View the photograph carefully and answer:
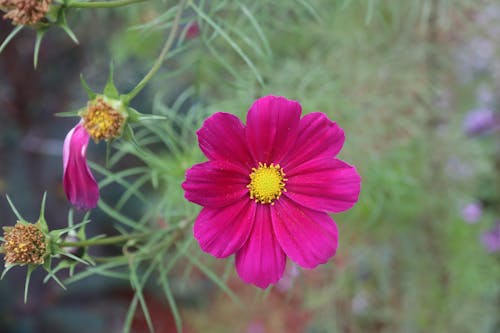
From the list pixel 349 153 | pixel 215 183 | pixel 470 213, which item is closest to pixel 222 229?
pixel 215 183

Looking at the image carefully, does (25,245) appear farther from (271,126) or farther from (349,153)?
(349,153)

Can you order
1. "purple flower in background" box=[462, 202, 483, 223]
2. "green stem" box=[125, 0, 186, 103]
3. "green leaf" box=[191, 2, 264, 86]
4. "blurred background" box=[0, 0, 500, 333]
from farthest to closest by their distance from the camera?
"purple flower in background" box=[462, 202, 483, 223]
"blurred background" box=[0, 0, 500, 333]
"green leaf" box=[191, 2, 264, 86]
"green stem" box=[125, 0, 186, 103]

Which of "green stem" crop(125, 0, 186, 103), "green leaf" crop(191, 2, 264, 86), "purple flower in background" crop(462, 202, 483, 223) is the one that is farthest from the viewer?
"purple flower in background" crop(462, 202, 483, 223)

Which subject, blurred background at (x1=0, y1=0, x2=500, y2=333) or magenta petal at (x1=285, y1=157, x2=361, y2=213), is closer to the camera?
magenta petal at (x1=285, y1=157, x2=361, y2=213)

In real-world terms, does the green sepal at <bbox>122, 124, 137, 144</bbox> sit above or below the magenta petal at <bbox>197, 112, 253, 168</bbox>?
below

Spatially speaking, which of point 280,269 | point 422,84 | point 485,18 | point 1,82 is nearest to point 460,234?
point 422,84

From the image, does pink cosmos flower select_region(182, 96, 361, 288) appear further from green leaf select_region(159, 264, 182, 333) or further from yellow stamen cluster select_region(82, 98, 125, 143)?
green leaf select_region(159, 264, 182, 333)

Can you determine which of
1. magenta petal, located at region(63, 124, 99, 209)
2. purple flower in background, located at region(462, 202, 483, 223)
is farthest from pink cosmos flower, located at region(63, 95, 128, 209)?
purple flower in background, located at region(462, 202, 483, 223)

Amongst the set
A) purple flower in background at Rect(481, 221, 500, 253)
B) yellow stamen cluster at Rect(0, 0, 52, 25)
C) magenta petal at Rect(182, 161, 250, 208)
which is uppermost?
purple flower in background at Rect(481, 221, 500, 253)
